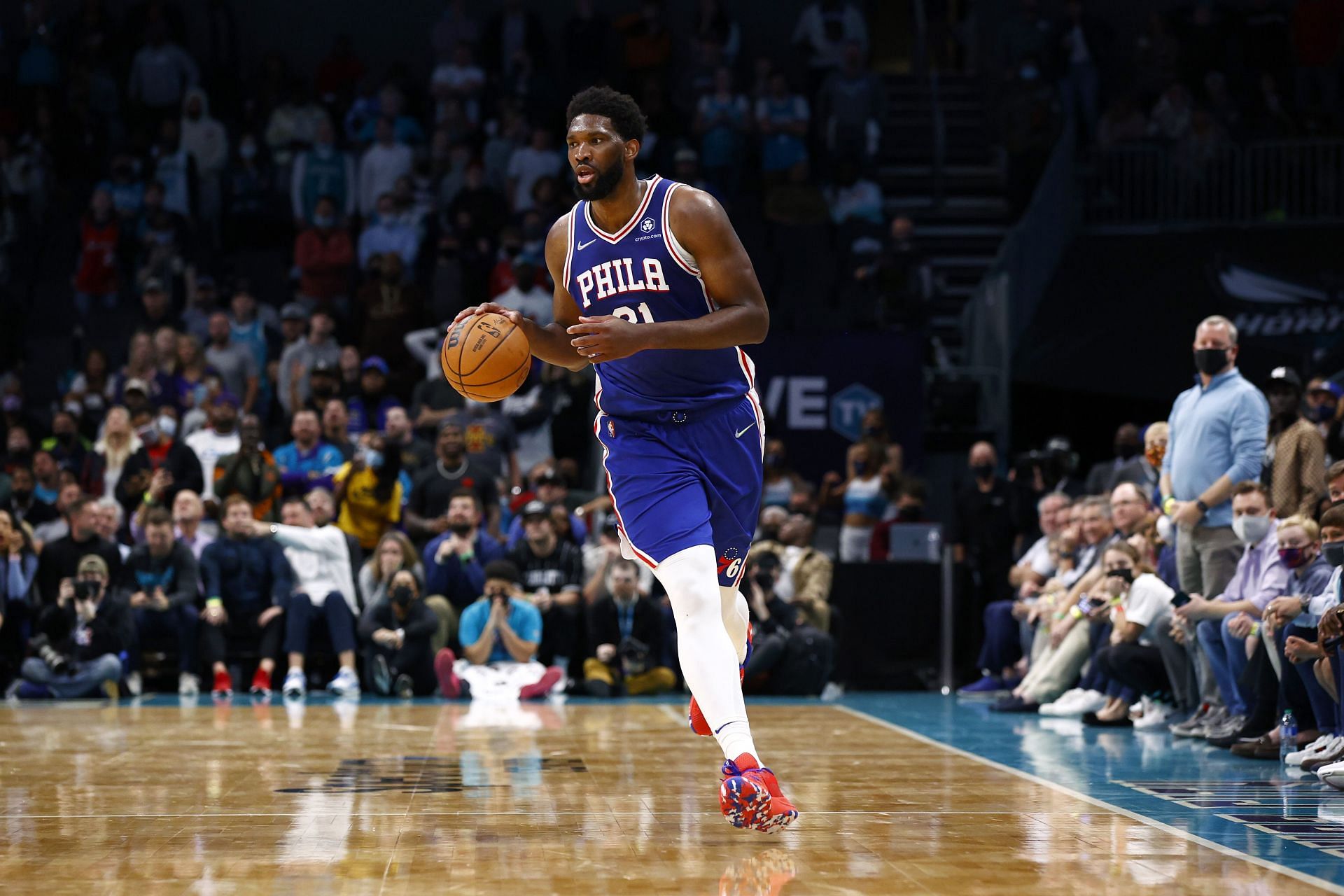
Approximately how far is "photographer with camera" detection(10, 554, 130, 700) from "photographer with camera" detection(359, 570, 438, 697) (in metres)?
1.68

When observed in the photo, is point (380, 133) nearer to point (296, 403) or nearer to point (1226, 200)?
point (296, 403)

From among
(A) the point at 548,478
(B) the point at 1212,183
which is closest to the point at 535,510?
(A) the point at 548,478

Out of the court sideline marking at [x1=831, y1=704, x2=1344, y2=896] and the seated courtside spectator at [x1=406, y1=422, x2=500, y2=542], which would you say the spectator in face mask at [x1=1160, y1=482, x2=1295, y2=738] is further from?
the seated courtside spectator at [x1=406, y1=422, x2=500, y2=542]

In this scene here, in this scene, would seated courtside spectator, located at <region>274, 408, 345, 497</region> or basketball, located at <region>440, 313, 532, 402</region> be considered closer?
basketball, located at <region>440, 313, 532, 402</region>

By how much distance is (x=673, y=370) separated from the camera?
5.16 metres

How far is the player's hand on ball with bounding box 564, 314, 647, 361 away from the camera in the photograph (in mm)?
4727

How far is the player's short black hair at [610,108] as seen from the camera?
517cm

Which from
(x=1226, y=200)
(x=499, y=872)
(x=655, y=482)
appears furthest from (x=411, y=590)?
(x=1226, y=200)

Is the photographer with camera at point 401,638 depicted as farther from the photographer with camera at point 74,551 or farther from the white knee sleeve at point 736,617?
the white knee sleeve at point 736,617

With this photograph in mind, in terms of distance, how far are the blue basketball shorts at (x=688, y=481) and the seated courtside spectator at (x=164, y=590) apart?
6.73 meters

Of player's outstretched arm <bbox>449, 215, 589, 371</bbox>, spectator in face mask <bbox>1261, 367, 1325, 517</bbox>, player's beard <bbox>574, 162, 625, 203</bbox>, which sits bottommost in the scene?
spectator in face mask <bbox>1261, 367, 1325, 517</bbox>

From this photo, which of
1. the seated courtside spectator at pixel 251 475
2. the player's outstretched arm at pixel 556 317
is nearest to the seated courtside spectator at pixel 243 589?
the seated courtside spectator at pixel 251 475

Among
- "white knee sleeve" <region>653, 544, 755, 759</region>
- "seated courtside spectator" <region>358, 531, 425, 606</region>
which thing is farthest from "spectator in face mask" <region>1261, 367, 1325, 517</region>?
"seated courtside spectator" <region>358, 531, 425, 606</region>

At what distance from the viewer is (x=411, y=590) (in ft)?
36.4
